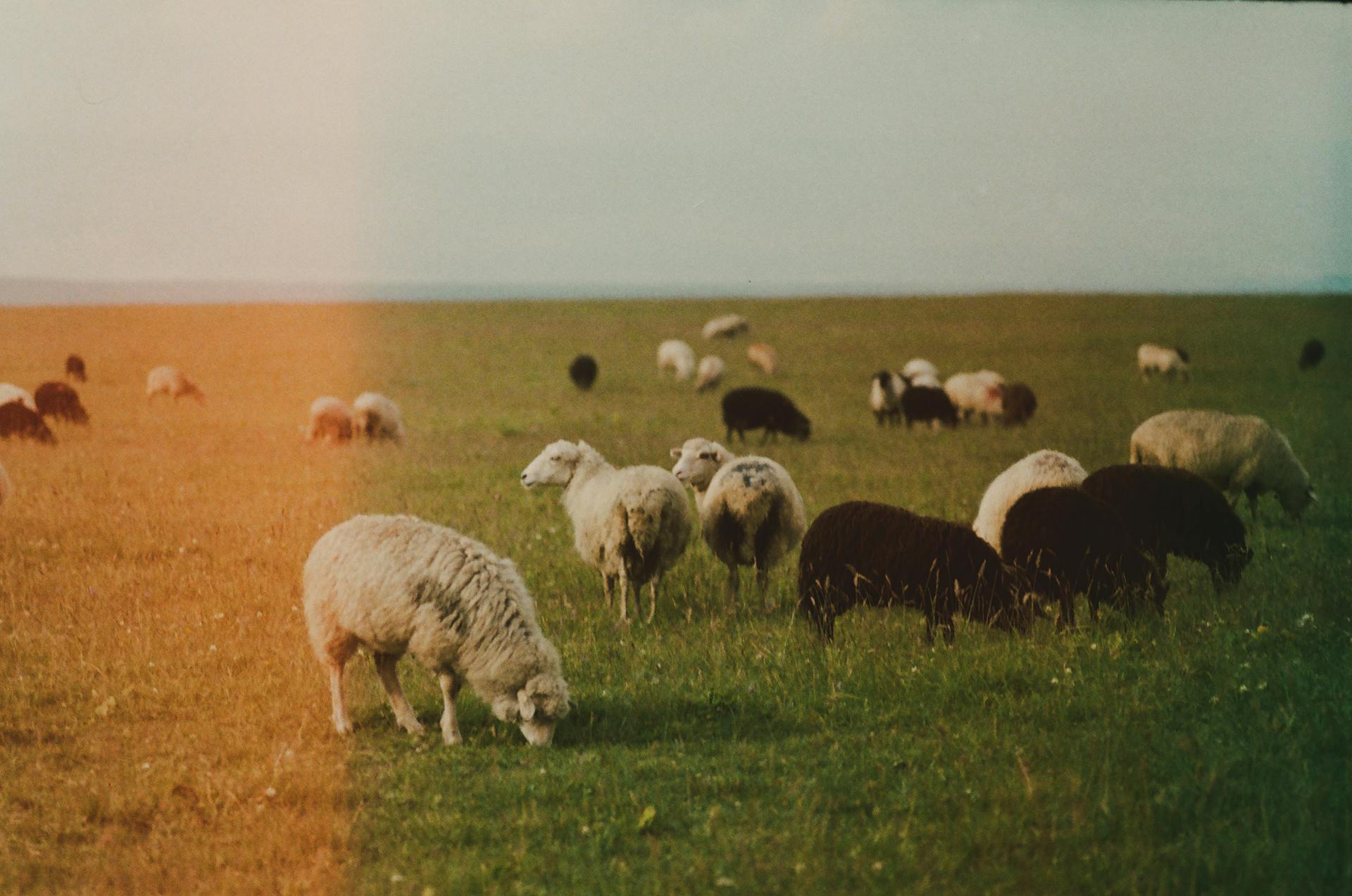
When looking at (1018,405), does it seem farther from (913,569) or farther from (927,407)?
(913,569)

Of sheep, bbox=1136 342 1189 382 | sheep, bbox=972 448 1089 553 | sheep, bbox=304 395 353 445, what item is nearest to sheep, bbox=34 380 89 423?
sheep, bbox=304 395 353 445

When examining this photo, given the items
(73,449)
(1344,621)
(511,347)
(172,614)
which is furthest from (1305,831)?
(511,347)

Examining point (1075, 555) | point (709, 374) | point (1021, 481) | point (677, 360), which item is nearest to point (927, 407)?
point (709, 374)

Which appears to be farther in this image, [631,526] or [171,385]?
[171,385]

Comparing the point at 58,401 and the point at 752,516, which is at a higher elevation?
the point at 752,516

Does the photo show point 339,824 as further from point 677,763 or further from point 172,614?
point 172,614

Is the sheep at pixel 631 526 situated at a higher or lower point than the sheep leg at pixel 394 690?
higher

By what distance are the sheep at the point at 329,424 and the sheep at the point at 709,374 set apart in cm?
1282

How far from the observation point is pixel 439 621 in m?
6.73

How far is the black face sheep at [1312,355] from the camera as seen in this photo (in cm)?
3816

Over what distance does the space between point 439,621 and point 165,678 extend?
8.81 feet

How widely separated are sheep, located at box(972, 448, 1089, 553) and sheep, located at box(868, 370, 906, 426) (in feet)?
50.2

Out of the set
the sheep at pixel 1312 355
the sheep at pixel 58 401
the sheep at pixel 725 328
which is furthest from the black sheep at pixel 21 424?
the sheep at pixel 1312 355

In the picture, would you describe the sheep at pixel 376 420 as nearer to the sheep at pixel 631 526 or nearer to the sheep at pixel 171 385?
the sheep at pixel 171 385
